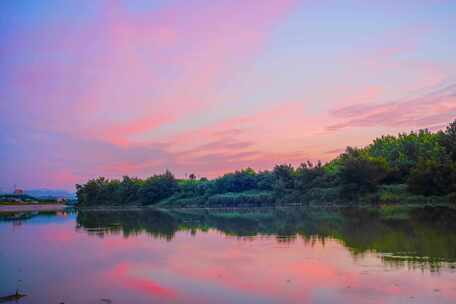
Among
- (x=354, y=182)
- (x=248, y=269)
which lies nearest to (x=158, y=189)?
(x=354, y=182)

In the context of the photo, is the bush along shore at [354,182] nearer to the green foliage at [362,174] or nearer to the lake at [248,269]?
the green foliage at [362,174]

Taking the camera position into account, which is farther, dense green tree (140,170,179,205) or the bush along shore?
dense green tree (140,170,179,205)

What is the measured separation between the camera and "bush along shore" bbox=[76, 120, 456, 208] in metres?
54.2

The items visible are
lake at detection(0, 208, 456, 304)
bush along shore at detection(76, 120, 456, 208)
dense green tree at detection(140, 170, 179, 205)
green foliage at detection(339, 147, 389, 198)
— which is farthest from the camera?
dense green tree at detection(140, 170, 179, 205)

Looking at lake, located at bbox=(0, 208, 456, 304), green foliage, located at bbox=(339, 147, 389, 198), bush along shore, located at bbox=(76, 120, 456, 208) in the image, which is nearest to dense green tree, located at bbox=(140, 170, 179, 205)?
bush along shore, located at bbox=(76, 120, 456, 208)

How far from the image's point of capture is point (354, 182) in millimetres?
61938

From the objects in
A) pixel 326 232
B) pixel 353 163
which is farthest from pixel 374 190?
pixel 326 232

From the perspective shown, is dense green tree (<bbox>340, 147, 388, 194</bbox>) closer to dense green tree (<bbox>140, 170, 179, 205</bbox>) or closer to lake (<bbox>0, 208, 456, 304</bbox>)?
lake (<bbox>0, 208, 456, 304</bbox>)

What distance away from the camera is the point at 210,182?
93500mm

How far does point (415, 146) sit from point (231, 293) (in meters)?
60.9

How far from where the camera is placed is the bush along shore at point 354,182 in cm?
5419

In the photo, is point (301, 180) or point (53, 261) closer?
point (53, 261)

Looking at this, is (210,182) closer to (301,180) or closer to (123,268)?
(301,180)

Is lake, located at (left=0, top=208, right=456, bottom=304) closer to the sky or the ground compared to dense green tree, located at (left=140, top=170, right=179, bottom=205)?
closer to the ground
